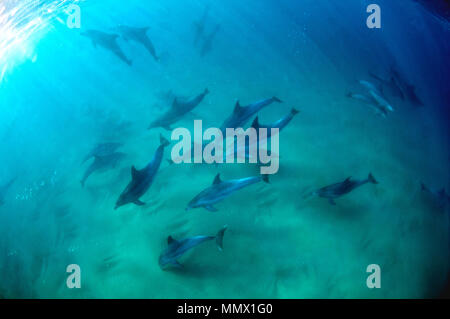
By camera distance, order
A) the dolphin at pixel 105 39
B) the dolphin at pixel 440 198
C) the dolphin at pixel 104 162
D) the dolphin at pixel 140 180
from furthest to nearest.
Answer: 1. the dolphin at pixel 105 39
2. the dolphin at pixel 104 162
3. the dolphin at pixel 440 198
4. the dolphin at pixel 140 180

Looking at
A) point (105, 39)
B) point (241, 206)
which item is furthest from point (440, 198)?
point (105, 39)

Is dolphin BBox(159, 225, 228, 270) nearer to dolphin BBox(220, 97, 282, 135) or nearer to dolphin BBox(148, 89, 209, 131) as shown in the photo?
dolphin BBox(220, 97, 282, 135)

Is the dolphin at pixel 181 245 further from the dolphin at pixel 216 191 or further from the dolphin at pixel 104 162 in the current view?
the dolphin at pixel 104 162

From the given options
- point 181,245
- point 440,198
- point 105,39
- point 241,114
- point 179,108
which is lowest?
point 181,245

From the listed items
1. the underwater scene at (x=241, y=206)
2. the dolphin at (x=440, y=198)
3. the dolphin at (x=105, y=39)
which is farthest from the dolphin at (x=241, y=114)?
the dolphin at (x=105, y=39)

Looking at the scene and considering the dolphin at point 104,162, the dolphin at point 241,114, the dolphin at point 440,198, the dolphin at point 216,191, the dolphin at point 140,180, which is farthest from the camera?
the dolphin at point 104,162

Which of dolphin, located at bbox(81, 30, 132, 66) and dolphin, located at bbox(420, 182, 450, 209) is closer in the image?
dolphin, located at bbox(420, 182, 450, 209)

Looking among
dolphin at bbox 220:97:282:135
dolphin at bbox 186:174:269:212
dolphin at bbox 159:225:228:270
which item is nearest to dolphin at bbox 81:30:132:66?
dolphin at bbox 220:97:282:135

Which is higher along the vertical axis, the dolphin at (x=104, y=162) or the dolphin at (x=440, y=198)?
the dolphin at (x=104, y=162)

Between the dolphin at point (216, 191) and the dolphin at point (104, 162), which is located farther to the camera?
the dolphin at point (104, 162)

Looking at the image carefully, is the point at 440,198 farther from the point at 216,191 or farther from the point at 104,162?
the point at 104,162

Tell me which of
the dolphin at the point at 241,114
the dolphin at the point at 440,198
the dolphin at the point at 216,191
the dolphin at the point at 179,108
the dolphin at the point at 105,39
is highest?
the dolphin at the point at 105,39
